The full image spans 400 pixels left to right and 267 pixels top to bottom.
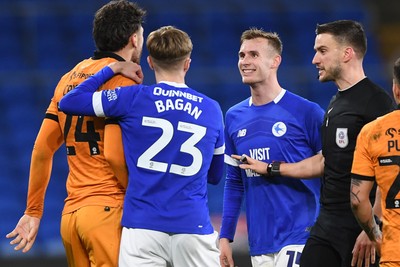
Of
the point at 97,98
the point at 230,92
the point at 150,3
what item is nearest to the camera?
the point at 97,98

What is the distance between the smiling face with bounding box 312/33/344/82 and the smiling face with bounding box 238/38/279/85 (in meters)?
0.44

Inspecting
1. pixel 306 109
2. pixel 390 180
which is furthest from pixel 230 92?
pixel 390 180

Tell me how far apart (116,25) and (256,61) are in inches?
42.0

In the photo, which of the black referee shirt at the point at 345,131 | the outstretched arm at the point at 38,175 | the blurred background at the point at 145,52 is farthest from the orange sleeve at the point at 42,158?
the blurred background at the point at 145,52

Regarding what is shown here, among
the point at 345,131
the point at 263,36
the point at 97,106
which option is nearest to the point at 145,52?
the point at 263,36

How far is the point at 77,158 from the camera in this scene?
18.3 feet

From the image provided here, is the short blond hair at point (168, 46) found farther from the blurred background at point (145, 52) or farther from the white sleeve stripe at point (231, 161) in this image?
the blurred background at point (145, 52)

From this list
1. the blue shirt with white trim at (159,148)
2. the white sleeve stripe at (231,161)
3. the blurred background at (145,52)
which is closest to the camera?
the blue shirt with white trim at (159,148)

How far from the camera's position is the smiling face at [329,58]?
5828 millimetres

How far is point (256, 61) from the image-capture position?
20.3 ft

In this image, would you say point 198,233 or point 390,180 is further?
point 198,233

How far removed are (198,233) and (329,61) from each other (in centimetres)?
140

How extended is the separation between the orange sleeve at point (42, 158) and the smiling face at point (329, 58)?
168cm

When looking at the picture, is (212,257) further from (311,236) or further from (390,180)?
(390,180)
